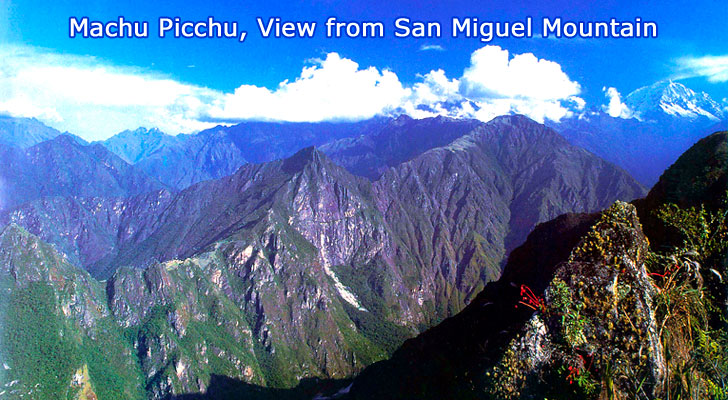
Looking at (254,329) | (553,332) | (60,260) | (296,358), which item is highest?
(553,332)

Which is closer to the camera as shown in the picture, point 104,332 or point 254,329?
point 104,332

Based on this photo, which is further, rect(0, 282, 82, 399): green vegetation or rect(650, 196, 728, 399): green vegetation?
rect(0, 282, 82, 399): green vegetation

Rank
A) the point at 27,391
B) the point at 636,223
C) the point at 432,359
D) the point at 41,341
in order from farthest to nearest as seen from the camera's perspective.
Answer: the point at 41,341, the point at 27,391, the point at 432,359, the point at 636,223

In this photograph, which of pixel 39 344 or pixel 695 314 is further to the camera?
pixel 39 344

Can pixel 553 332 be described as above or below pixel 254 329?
above

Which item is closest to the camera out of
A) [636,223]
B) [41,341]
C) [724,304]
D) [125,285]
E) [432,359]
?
[724,304]

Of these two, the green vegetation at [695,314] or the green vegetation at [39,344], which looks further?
the green vegetation at [39,344]

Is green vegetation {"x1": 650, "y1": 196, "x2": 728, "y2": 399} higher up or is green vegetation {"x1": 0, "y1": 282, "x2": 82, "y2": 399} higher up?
green vegetation {"x1": 650, "y1": 196, "x2": 728, "y2": 399}

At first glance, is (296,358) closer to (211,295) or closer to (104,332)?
(211,295)

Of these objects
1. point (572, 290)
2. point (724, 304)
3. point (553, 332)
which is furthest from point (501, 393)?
point (724, 304)

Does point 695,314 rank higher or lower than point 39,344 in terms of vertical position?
higher

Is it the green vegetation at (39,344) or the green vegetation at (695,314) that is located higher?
the green vegetation at (695,314)
